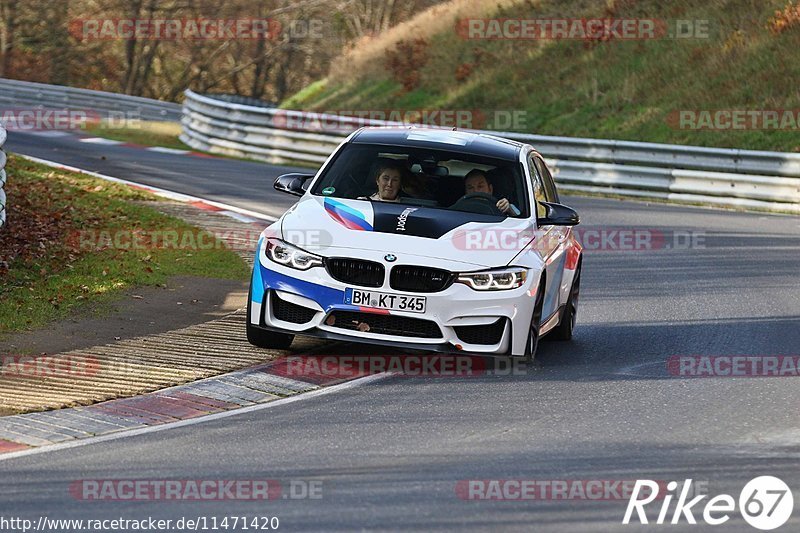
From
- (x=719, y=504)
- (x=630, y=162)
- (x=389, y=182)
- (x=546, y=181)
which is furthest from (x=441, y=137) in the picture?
(x=630, y=162)

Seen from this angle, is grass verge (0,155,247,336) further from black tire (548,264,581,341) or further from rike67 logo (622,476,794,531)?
rike67 logo (622,476,794,531)

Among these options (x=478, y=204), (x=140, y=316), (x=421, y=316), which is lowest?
(x=140, y=316)

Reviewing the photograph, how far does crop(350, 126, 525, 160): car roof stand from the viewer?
1108 centimetres

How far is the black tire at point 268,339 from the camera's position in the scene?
1013cm

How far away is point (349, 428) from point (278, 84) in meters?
54.5

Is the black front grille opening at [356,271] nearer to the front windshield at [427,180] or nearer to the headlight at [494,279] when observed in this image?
the headlight at [494,279]

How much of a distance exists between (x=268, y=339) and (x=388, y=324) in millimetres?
1089

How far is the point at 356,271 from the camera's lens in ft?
31.6

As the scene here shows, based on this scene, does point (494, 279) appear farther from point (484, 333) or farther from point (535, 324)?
point (535, 324)

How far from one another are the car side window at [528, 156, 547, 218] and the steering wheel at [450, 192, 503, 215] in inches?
14.3

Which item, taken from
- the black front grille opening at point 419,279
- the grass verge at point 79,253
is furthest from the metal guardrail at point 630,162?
the black front grille opening at point 419,279

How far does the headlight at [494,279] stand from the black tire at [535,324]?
25cm

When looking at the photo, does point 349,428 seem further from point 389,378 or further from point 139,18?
point 139,18

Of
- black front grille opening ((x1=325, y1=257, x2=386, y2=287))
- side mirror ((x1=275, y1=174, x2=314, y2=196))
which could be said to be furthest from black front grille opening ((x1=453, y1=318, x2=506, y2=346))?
side mirror ((x1=275, y1=174, x2=314, y2=196))
